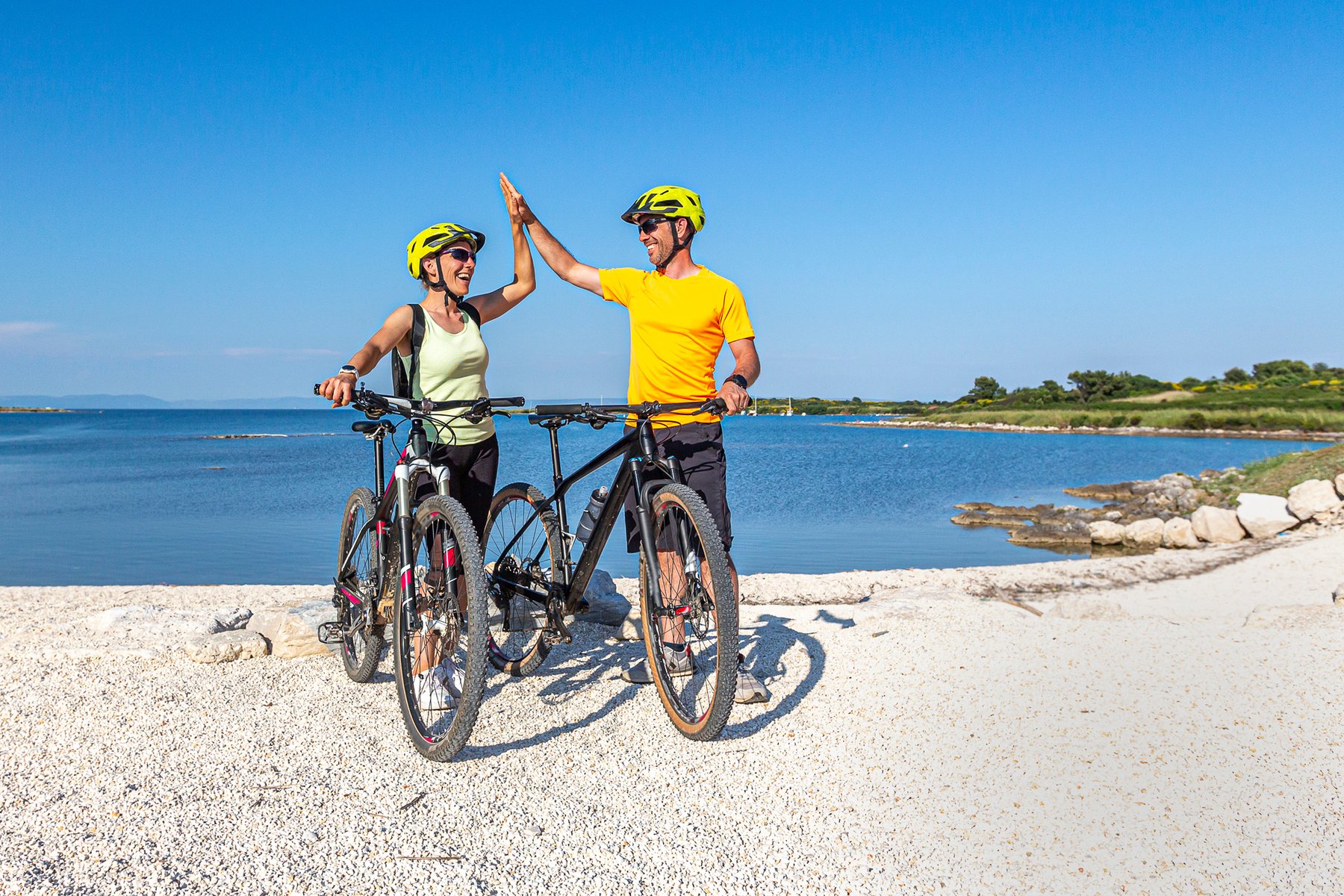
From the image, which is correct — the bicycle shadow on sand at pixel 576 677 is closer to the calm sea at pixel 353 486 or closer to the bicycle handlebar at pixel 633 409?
the calm sea at pixel 353 486

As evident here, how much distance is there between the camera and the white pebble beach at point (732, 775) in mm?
2807

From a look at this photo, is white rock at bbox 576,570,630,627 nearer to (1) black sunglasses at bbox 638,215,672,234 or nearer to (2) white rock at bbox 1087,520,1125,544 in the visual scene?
(1) black sunglasses at bbox 638,215,672,234

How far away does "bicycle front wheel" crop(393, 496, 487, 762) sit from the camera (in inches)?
135

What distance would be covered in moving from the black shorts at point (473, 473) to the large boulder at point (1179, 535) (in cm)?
1334

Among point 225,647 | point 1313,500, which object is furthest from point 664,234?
point 1313,500

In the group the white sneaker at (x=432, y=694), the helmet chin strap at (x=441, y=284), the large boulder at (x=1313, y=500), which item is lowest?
the large boulder at (x=1313, y=500)

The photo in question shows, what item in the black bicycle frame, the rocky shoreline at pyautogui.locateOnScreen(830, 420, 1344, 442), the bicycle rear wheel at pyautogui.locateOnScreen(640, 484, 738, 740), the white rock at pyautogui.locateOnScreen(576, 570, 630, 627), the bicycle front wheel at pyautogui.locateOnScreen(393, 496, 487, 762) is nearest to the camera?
the bicycle front wheel at pyautogui.locateOnScreen(393, 496, 487, 762)

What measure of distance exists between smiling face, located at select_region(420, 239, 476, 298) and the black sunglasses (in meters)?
0.86

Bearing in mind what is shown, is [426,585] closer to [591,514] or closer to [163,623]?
[591,514]

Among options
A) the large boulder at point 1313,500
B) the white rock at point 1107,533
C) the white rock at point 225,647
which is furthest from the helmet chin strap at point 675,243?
the large boulder at point 1313,500

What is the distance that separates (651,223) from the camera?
14.2ft

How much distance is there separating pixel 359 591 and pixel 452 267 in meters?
1.76

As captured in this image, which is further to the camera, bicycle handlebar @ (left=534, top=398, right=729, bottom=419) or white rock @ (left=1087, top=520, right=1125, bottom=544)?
white rock @ (left=1087, top=520, right=1125, bottom=544)

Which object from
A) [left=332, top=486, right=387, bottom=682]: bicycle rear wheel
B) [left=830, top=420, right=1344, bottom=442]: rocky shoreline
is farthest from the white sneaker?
[left=830, top=420, right=1344, bottom=442]: rocky shoreline
